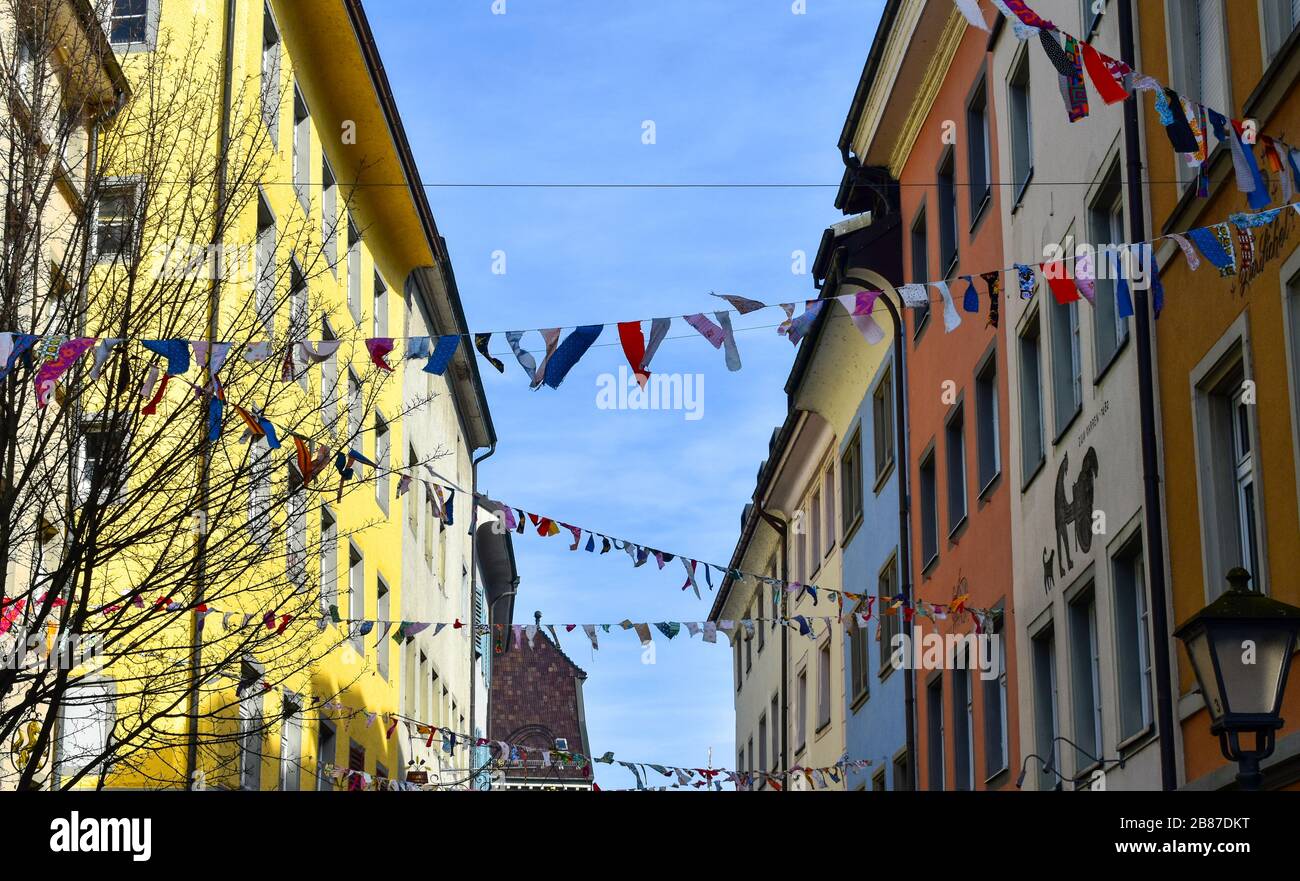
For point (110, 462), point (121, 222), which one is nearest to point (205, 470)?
point (110, 462)

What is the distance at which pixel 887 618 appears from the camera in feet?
84.4

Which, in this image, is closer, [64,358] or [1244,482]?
[64,358]

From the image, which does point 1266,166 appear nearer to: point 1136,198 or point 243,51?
point 1136,198

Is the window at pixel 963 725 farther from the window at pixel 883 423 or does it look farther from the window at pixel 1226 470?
the window at pixel 1226 470

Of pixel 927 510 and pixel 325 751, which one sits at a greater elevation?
pixel 927 510

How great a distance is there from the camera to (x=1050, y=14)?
18.3 meters

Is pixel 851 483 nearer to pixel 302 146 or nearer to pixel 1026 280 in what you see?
pixel 302 146

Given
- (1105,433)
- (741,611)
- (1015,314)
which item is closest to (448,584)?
(741,611)

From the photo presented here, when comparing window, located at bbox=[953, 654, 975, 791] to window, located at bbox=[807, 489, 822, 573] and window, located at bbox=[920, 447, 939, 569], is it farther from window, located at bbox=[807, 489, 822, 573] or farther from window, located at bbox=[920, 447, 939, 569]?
window, located at bbox=[807, 489, 822, 573]

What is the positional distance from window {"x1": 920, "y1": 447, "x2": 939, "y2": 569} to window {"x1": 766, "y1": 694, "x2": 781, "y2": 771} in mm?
14922

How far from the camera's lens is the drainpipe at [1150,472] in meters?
13.8

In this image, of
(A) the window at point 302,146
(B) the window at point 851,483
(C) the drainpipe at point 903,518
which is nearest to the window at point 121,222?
(A) the window at point 302,146

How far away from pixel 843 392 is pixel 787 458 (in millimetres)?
5164

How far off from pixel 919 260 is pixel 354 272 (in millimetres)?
8420
